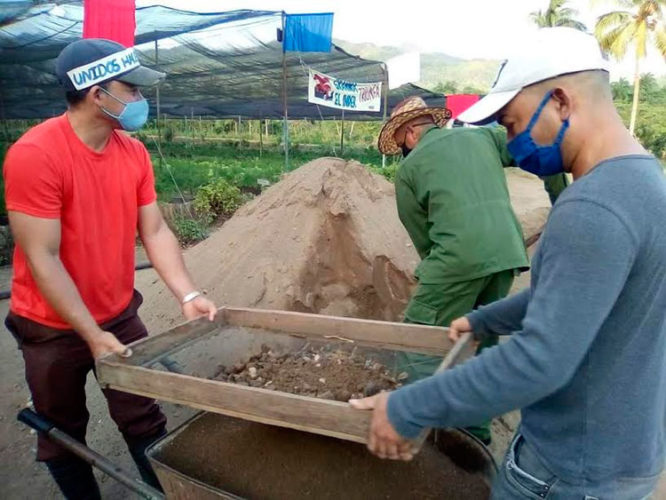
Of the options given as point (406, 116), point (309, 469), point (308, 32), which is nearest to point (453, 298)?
point (406, 116)

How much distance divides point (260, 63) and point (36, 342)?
9280mm

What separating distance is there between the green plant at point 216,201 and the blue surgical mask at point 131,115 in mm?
6636

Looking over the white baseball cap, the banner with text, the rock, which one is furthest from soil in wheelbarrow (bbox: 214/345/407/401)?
the banner with text

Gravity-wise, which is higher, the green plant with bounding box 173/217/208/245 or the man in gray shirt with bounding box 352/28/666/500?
the man in gray shirt with bounding box 352/28/666/500

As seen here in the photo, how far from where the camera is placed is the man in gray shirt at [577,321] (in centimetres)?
107

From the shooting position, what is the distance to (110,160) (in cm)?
229

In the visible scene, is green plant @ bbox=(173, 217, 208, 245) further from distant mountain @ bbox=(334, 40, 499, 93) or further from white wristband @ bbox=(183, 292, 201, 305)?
distant mountain @ bbox=(334, 40, 499, 93)

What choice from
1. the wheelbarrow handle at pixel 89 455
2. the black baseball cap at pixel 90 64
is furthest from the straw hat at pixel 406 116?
the wheelbarrow handle at pixel 89 455

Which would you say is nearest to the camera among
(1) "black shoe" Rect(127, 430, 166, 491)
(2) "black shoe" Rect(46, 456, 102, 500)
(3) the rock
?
(3) the rock

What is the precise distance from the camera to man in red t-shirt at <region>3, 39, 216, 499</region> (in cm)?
202

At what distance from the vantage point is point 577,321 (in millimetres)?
1079

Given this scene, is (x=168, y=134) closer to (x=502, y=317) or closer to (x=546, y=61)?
(x=502, y=317)

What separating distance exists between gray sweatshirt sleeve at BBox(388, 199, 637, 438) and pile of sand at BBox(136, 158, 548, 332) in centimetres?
295

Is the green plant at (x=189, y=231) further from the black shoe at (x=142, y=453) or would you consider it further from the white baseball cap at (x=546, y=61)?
the white baseball cap at (x=546, y=61)
